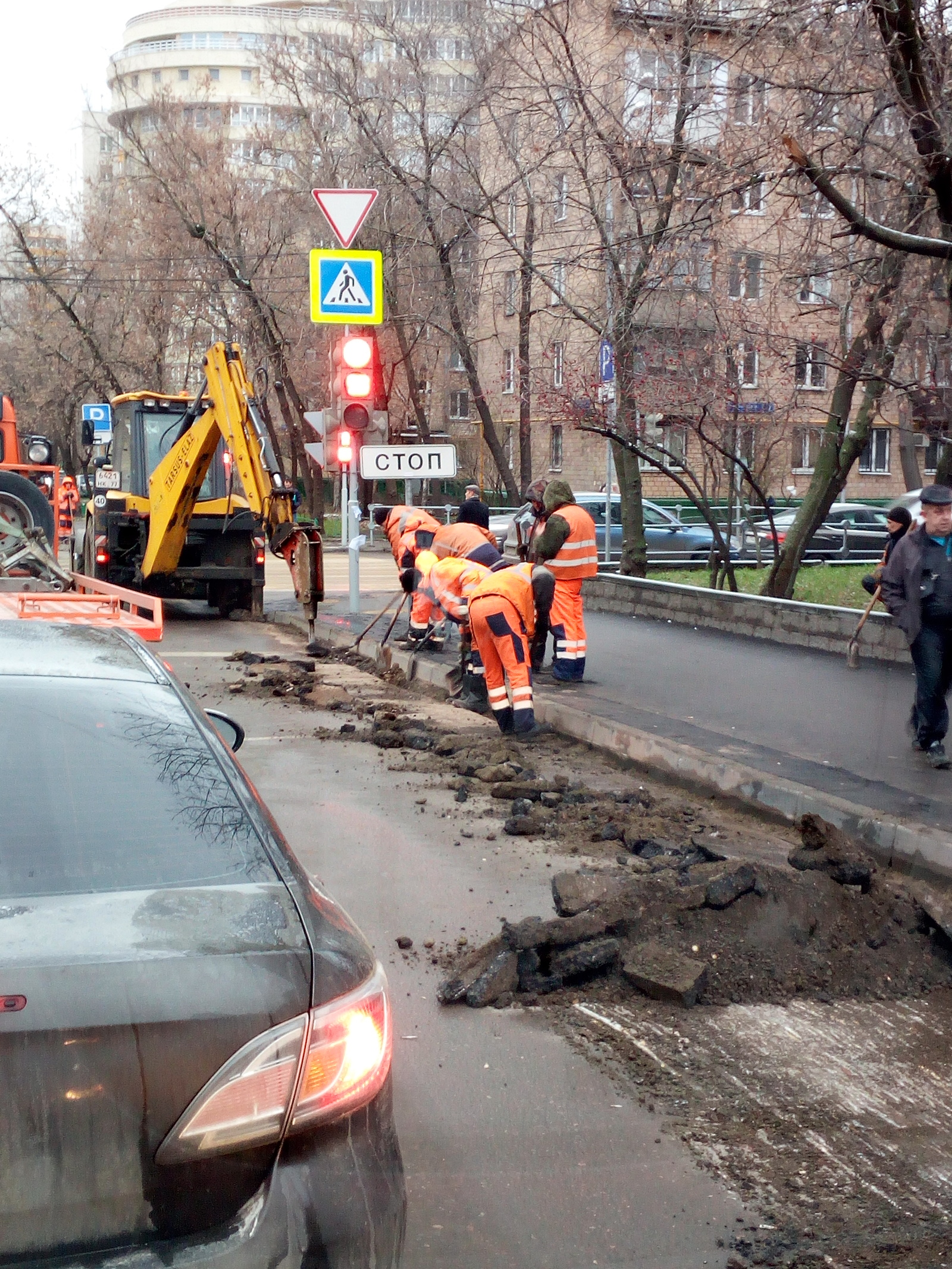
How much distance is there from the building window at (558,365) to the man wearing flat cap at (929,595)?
10.6 metres

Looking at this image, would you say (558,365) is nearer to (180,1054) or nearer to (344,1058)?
(344,1058)

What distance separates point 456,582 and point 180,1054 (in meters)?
8.43

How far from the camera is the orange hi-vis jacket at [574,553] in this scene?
1141 centimetres

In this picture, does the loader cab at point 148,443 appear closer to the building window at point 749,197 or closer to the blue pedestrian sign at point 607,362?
the blue pedestrian sign at point 607,362

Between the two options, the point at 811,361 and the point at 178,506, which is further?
the point at 178,506

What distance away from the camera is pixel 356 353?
14.6m

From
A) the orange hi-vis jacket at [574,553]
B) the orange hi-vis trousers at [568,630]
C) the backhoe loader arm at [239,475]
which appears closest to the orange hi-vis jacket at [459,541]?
the orange hi-vis jacket at [574,553]

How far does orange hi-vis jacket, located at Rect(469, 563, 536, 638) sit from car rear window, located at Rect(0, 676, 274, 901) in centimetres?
612

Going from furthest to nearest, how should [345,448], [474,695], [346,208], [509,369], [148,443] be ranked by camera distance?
1. [509,369]
2. [148,443]
3. [345,448]
4. [346,208]
5. [474,695]

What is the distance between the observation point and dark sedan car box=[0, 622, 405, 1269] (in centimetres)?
214

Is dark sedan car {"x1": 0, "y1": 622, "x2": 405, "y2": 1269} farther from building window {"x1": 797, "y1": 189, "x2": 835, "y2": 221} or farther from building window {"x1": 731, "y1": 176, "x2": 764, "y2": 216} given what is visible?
building window {"x1": 797, "y1": 189, "x2": 835, "y2": 221}

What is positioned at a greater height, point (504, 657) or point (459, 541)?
point (459, 541)

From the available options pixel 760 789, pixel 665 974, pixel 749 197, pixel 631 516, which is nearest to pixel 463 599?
pixel 760 789

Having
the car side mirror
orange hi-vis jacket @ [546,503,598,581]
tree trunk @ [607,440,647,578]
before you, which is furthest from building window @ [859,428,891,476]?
the car side mirror
